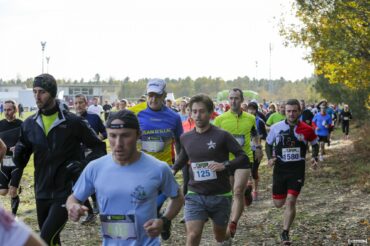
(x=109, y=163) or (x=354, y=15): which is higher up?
(x=354, y=15)

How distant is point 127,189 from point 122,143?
1.00ft

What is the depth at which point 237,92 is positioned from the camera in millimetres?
9938

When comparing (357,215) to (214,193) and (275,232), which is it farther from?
(214,193)

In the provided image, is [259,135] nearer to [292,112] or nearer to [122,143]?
[292,112]

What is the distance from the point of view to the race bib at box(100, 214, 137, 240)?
13.6 ft

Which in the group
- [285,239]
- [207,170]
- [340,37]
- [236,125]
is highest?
[340,37]

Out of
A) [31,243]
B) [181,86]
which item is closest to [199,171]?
[31,243]

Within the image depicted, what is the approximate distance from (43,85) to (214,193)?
2086 mm

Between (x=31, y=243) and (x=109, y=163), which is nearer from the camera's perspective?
(x=31, y=243)

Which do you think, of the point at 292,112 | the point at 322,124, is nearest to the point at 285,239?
the point at 292,112

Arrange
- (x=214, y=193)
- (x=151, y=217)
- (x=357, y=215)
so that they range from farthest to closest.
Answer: (x=357, y=215) → (x=214, y=193) → (x=151, y=217)

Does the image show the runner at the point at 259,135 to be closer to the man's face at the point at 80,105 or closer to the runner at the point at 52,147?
the man's face at the point at 80,105

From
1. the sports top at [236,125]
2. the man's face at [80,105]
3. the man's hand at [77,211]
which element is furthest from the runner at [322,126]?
the man's hand at [77,211]

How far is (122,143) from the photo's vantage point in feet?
13.3
